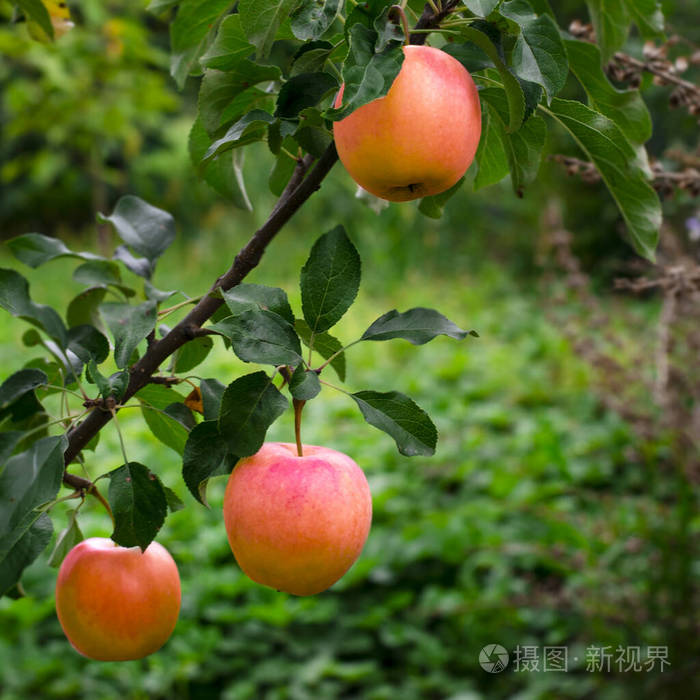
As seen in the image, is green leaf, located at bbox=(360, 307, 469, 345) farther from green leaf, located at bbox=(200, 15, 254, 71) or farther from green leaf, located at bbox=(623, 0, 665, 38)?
green leaf, located at bbox=(623, 0, 665, 38)

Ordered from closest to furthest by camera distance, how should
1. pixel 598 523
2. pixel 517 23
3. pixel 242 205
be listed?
pixel 517 23, pixel 242 205, pixel 598 523

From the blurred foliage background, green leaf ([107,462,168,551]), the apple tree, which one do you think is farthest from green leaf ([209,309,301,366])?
the blurred foliage background

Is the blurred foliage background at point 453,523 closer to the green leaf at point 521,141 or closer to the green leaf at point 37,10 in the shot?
the green leaf at point 521,141

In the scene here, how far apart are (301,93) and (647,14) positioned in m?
0.31

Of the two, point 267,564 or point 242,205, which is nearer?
point 267,564

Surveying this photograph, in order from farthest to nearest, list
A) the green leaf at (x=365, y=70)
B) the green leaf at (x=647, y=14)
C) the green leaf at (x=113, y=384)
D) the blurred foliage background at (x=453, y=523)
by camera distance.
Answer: the blurred foliage background at (x=453, y=523)
the green leaf at (x=647, y=14)
the green leaf at (x=113, y=384)
the green leaf at (x=365, y=70)

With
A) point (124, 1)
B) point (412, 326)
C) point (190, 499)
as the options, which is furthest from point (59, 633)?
point (124, 1)

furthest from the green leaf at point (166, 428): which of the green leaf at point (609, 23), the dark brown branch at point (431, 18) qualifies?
the green leaf at point (609, 23)

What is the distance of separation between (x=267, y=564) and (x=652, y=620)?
1.22 metres

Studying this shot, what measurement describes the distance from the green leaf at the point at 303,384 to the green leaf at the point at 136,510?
11 centimetres

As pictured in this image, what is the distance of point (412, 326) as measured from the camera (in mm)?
501

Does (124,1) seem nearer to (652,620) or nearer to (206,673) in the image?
(206,673)

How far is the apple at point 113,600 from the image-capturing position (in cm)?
56

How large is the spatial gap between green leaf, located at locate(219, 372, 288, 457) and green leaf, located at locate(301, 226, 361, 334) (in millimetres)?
72
